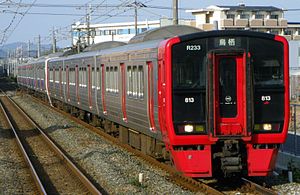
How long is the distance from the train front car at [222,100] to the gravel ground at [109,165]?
2.76ft

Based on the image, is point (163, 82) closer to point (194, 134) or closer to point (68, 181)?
point (194, 134)

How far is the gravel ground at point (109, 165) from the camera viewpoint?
10133 millimetres

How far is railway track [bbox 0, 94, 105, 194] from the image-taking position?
10602 millimetres

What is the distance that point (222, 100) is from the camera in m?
9.65

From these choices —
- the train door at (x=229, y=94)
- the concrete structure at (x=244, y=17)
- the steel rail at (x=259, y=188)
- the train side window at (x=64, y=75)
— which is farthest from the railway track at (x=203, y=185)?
the concrete structure at (x=244, y=17)

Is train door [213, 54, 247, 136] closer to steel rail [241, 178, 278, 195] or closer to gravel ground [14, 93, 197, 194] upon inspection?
steel rail [241, 178, 278, 195]

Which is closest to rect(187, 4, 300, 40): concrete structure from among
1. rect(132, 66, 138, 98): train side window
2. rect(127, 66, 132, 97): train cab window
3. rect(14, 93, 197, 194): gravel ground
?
rect(14, 93, 197, 194): gravel ground

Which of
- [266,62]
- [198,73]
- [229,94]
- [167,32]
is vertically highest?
[167,32]

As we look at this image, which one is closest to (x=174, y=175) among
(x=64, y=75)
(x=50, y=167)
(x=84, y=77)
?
(x=50, y=167)

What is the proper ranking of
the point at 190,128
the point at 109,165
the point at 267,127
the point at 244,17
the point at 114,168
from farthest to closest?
the point at 244,17 → the point at 109,165 → the point at 114,168 → the point at 267,127 → the point at 190,128

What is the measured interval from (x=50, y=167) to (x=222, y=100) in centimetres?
505

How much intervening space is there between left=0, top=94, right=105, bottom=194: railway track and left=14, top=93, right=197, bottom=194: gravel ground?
322mm

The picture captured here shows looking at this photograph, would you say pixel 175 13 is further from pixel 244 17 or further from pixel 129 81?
pixel 244 17

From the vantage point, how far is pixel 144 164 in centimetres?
1259
